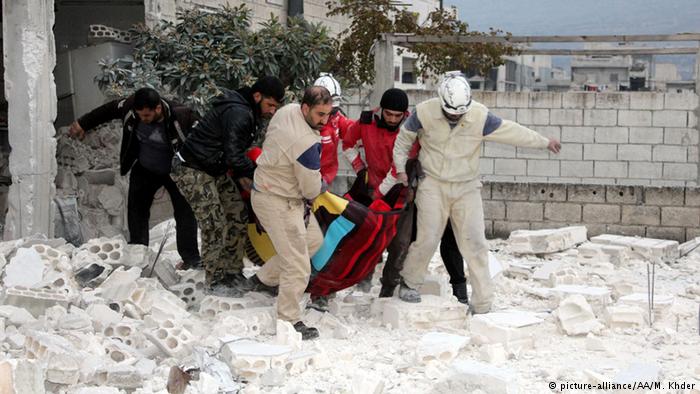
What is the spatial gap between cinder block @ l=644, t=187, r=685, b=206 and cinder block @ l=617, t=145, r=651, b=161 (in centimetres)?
89

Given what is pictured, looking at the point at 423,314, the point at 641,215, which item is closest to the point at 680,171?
the point at 641,215

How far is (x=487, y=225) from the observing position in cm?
1030

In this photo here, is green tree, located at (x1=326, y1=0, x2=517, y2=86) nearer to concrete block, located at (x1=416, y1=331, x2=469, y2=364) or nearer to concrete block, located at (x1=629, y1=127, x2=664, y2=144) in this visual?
concrete block, located at (x1=629, y1=127, x2=664, y2=144)

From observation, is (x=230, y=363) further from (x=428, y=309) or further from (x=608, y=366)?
(x=608, y=366)

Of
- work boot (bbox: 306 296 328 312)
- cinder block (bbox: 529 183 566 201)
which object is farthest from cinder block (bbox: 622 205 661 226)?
work boot (bbox: 306 296 328 312)

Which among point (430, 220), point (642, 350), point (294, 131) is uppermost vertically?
point (294, 131)

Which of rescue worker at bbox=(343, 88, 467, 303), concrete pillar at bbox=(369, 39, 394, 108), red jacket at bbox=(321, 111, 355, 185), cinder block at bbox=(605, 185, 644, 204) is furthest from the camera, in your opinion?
concrete pillar at bbox=(369, 39, 394, 108)

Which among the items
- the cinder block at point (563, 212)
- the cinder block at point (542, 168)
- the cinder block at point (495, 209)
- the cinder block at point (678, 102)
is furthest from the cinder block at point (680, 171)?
the cinder block at point (495, 209)

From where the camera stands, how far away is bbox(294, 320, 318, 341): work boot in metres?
6.00

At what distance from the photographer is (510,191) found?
10.2m

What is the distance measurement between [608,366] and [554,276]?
245 centimetres

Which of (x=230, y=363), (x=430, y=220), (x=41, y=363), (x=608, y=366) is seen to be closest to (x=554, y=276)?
(x=430, y=220)

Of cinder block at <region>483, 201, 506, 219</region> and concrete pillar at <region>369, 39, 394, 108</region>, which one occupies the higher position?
concrete pillar at <region>369, 39, 394, 108</region>

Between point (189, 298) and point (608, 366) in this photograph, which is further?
point (189, 298)
